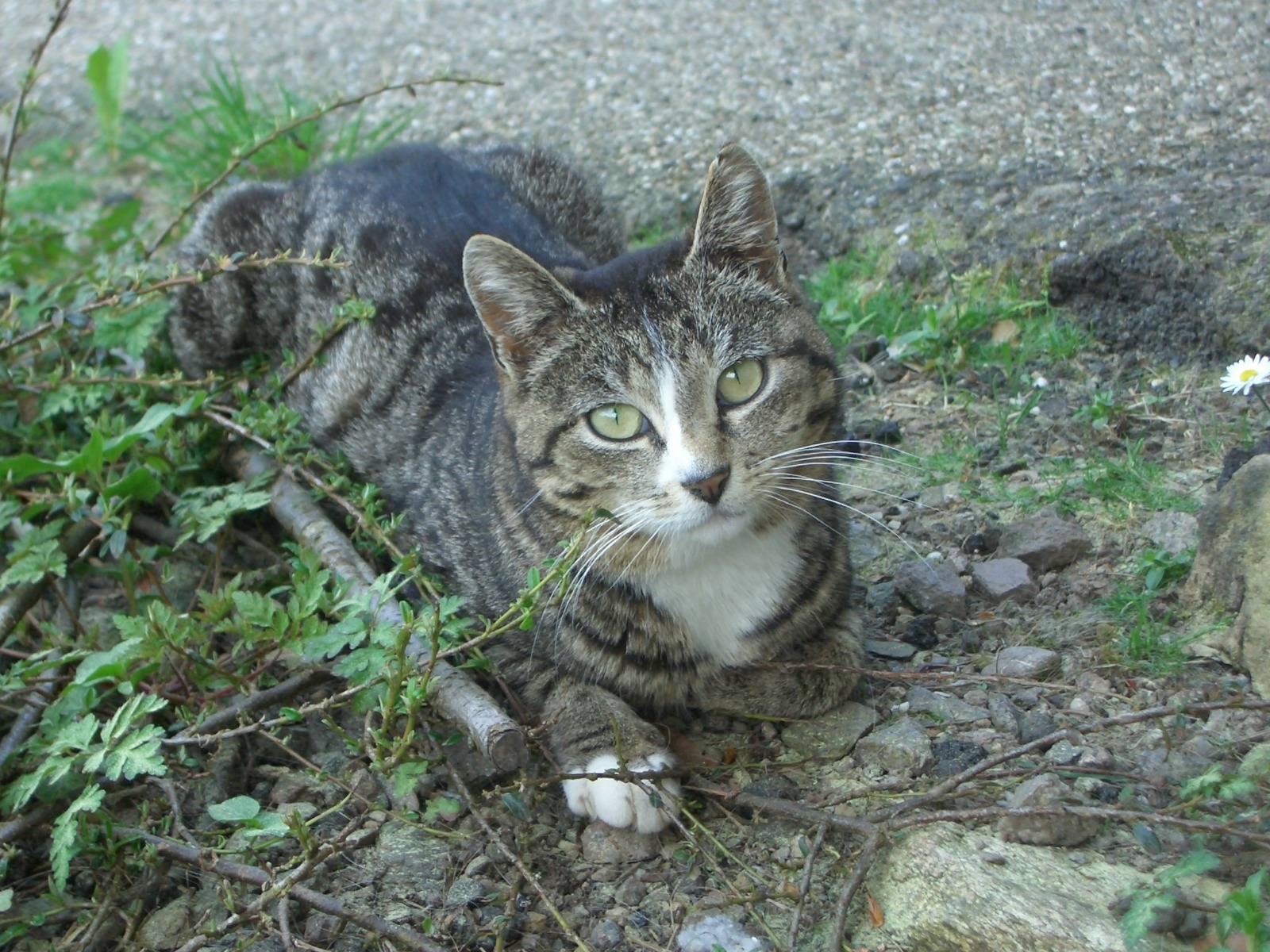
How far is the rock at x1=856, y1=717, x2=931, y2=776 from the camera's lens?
110 inches

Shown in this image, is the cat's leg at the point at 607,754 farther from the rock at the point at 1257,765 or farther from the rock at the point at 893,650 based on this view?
the rock at the point at 1257,765

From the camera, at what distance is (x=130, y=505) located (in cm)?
359

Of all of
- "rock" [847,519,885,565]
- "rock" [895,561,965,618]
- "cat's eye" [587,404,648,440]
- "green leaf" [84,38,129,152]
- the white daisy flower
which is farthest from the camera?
"green leaf" [84,38,129,152]

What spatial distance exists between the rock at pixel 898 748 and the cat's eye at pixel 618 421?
873 millimetres

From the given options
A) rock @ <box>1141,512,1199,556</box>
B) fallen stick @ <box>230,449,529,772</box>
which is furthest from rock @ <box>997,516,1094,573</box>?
fallen stick @ <box>230,449,529,772</box>

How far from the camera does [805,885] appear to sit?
2410 mm

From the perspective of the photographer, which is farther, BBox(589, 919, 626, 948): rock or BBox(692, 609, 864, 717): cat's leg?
BBox(692, 609, 864, 717): cat's leg

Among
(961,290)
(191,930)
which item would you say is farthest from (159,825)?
(961,290)

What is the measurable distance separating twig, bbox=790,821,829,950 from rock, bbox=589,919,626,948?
0.35 meters

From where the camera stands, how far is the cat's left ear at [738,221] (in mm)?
2891

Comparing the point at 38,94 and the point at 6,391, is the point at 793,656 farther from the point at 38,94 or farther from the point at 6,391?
the point at 38,94

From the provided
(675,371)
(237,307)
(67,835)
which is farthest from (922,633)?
(237,307)

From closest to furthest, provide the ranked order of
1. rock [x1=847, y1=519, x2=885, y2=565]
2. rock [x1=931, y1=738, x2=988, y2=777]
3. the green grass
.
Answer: rock [x1=931, y1=738, x2=988, y2=777]
rock [x1=847, y1=519, x2=885, y2=565]
the green grass

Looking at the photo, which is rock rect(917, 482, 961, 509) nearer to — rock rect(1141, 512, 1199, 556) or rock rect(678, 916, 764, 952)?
rock rect(1141, 512, 1199, 556)
